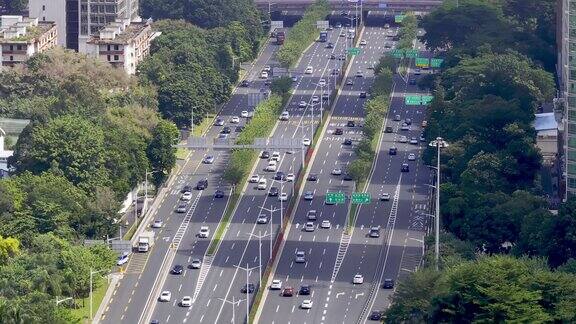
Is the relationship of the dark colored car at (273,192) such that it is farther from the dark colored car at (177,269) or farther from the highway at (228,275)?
the dark colored car at (177,269)

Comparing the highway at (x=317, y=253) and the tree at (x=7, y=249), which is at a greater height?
the tree at (x=7, y=249)

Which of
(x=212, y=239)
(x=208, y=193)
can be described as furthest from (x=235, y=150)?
(x=212, y=239)

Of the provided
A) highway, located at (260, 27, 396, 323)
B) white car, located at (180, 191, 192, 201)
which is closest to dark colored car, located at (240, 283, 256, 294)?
highway, located at (260, 27, 396, 323)

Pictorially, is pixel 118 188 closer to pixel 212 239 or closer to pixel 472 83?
pixel 212 239

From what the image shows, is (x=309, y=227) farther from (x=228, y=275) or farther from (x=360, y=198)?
(x=228, y=275)

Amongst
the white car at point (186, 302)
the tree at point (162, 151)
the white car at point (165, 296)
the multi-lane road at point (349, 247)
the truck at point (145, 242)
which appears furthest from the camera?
the tree at point (162, 151)

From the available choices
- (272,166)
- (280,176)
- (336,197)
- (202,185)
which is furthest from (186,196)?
(336,197)

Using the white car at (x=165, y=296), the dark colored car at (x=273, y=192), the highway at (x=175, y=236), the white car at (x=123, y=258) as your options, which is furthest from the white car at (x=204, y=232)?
the white car at (x=165, y=296)
